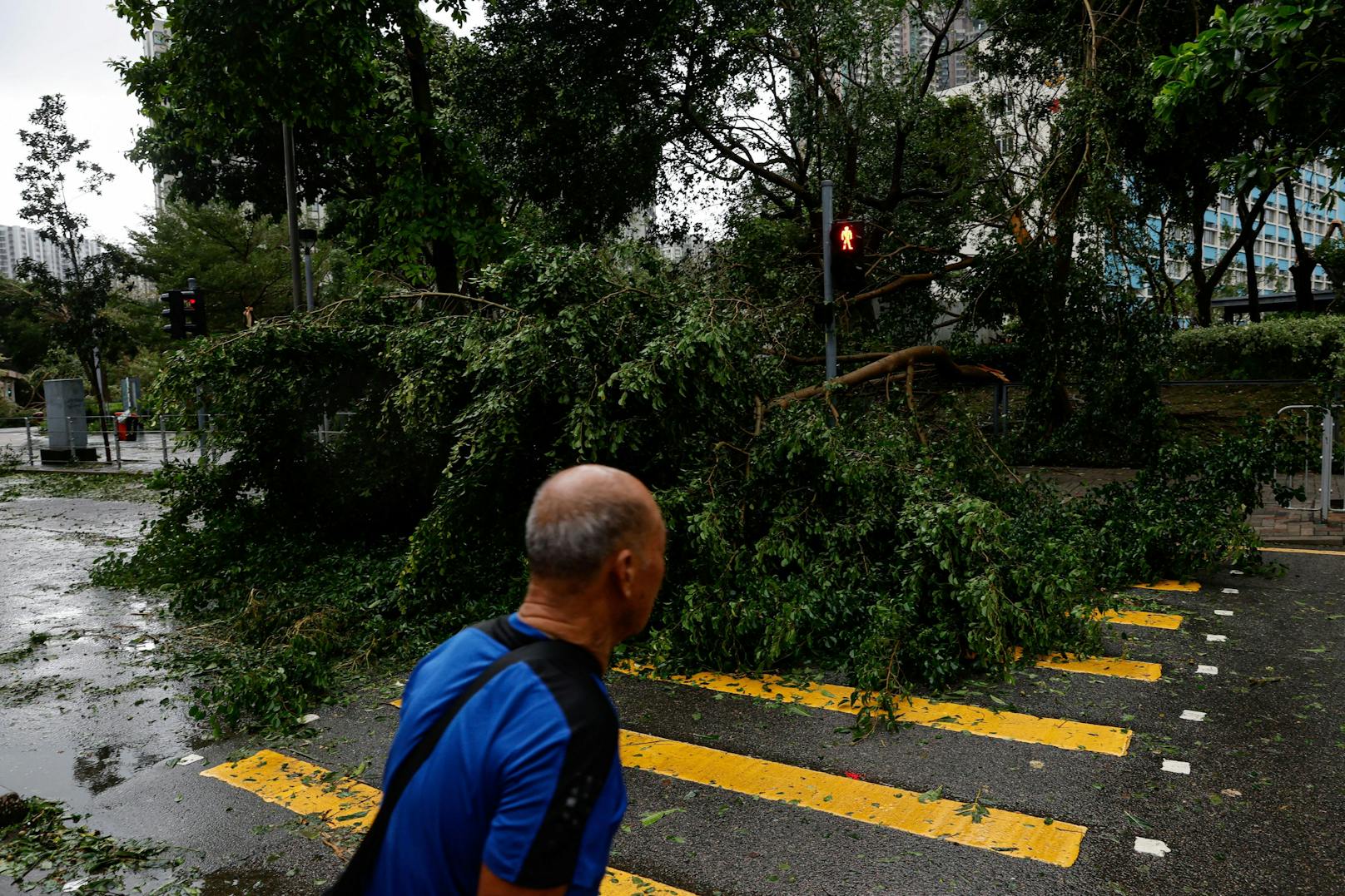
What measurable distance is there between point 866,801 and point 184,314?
18258mm

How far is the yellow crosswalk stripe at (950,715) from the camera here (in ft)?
17.0

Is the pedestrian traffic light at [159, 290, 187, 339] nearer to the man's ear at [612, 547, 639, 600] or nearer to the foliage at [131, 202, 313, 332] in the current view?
the man's ear at [612, 547, 639, 600]

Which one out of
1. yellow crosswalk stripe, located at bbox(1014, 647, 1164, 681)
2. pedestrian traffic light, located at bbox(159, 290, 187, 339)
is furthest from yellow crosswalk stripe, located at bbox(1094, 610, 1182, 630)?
pedestrian traffic light, located at bbox(159, 290, 187, 339)

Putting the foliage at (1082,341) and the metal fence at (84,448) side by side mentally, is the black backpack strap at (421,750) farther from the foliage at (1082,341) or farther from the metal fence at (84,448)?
the foliage at (1082,341)

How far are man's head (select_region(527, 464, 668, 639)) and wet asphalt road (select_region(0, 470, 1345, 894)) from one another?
8.19 feet

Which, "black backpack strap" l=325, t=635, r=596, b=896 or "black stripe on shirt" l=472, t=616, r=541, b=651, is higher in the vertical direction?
"black stripe on shirt" l=472, t=616, r=541, b=651

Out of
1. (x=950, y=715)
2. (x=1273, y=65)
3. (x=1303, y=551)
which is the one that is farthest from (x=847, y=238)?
(x=950, y=715)

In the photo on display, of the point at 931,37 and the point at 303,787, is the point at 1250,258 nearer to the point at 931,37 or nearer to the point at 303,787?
the point at 931,37

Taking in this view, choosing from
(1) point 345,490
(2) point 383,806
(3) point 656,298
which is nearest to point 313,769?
(2) point 383,806

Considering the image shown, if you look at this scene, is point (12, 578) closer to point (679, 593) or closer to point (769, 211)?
point (679, 593)

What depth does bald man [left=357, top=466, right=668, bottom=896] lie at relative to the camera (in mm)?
1552

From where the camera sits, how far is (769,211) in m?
21.3

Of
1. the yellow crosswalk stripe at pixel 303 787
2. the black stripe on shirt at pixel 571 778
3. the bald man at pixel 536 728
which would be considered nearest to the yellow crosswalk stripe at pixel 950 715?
the yellow crosswalk stripe at pixel 303 787

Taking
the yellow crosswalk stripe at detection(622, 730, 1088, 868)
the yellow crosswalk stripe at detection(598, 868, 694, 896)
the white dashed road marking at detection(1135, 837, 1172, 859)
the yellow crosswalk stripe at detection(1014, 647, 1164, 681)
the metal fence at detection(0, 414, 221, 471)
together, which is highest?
the metal fence at detection(0, 414, 221, 471)
